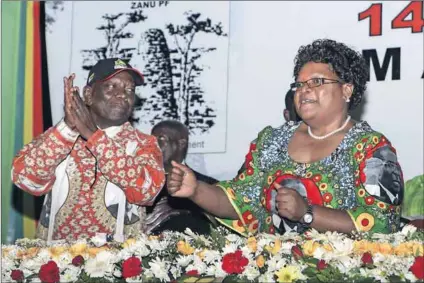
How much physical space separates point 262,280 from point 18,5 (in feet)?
13.9

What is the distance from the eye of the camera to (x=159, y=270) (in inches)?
140

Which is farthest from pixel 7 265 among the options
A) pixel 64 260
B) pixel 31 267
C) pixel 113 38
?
pixel 113 38

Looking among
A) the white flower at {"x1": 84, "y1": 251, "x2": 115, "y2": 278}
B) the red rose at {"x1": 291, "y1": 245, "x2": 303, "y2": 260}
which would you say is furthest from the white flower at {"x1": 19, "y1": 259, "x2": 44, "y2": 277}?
the red rose at {"x1": 291, "y1": 245, "x2": 303, "y2": 260}

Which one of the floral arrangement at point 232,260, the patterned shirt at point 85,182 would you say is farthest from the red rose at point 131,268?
the patterned shirt at point 85,182

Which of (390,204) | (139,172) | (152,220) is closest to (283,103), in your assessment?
(152,220)

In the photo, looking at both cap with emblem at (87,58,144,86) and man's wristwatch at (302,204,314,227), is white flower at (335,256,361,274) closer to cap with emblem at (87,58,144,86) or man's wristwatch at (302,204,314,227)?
man's wristwatch at (302,204,314,227)

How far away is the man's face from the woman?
819mm

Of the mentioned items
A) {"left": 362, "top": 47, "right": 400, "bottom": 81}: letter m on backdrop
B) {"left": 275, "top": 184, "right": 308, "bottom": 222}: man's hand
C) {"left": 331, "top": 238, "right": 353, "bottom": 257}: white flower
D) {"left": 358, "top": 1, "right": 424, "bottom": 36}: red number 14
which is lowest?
{"left": 331, "top": 238, "right": 353, "bottom": 257}: white flower

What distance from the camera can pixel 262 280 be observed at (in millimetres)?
3383

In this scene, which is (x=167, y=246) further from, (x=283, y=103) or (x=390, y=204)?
(x=283, y=103)

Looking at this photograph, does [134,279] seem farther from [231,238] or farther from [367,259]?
[367,259]

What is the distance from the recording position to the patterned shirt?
4.65 meters

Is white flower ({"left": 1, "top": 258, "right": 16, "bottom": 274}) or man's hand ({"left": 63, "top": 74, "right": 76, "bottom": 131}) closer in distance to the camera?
white flower ({"left": 1, "top": 258, "right": 16, "bottom": 274})

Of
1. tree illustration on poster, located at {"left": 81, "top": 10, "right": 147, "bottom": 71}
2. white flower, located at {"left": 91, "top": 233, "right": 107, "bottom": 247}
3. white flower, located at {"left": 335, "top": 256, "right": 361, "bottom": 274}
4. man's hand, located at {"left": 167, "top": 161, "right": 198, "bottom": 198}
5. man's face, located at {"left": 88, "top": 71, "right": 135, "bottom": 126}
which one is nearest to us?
white flower, located at {"left": 335, "top": 256, "right": 361, "bottom": 274}
